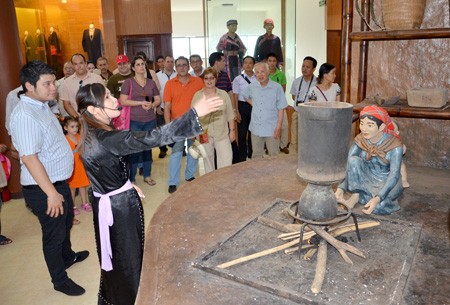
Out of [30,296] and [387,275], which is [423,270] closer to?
[387,275]

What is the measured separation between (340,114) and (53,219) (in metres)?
2.03

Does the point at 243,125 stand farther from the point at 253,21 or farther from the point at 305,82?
the point at 253,21

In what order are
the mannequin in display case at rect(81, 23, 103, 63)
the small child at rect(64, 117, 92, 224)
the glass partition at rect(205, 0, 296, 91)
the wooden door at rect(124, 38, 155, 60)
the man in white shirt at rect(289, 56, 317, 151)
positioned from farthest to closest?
the mannequin in display case at rect(81, 23, 103, 63)
the wooden door at rect(124, 38, 155, 60)
the glass partition at rect(205, 0, 296, 91)
the man in white shirt at rect(289, 56, 317, 151)
the small child at rect(64, 117, 92, 224)

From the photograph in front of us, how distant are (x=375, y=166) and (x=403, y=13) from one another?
0.80 meters

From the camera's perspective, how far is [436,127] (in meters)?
2.57

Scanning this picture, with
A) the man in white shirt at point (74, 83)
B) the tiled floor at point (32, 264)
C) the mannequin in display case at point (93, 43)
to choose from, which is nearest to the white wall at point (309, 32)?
the man in white shirt at point (74, 83)

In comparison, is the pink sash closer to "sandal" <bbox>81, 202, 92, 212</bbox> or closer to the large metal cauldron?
the large metal cauldron

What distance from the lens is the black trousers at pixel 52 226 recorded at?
8.89ft

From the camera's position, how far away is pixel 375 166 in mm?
2043

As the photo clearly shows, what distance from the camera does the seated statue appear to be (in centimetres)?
194

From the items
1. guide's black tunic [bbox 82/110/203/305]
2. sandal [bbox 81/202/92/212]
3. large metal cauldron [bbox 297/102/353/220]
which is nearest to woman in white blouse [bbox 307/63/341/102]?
sandal [bbox 81/202/92/212]

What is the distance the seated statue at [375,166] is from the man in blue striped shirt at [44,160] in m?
1.77

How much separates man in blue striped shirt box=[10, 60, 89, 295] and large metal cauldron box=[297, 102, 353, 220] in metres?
1.66

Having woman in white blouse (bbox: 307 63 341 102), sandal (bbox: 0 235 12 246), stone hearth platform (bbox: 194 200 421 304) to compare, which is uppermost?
woman in white blouse (bbox: 307 63 341 102)
